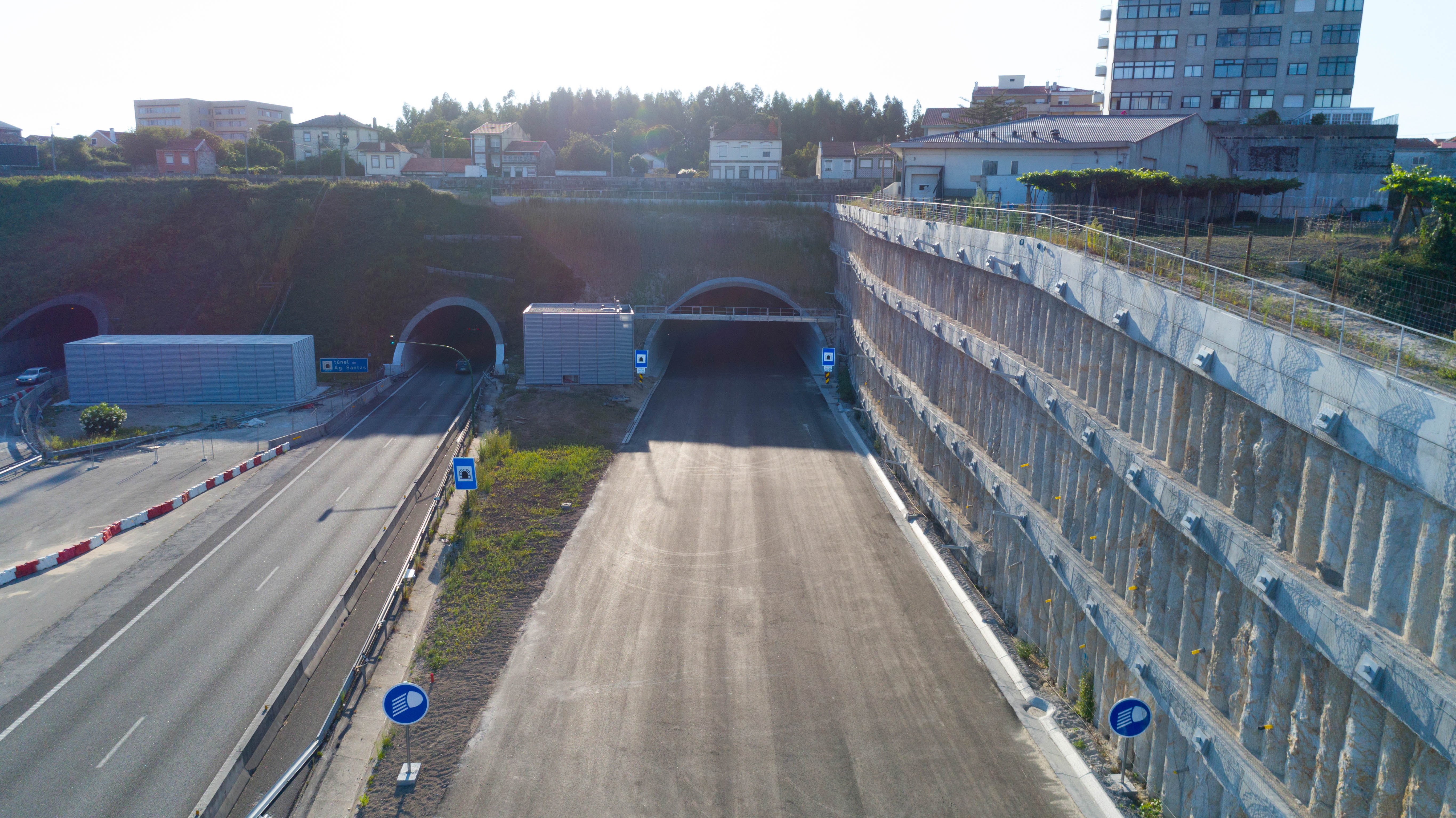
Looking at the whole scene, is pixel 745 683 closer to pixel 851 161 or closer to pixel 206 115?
pixel 851 161

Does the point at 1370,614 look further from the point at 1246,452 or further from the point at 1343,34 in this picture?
the point at 1343,34

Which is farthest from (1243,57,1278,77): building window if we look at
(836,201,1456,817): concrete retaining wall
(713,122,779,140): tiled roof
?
(836,201,1456,817): concrete retaining wall

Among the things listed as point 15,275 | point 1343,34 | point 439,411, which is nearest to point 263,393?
point 439,411

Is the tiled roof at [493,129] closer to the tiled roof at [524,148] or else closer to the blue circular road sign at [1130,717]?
the tiled roof at [524,148]

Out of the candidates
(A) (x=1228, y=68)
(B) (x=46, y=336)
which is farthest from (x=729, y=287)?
(B) (x=46, y=336)

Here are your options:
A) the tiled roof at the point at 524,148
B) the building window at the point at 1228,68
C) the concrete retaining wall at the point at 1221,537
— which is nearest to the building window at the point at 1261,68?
the building window at the point at 1228,68

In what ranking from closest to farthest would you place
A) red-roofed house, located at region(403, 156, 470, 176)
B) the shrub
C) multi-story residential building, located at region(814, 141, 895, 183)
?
the shrub < multi-story residential building, located at region(814, 141, 895, 183) < red-roofed house, located at region(403, 156, 470, 176)

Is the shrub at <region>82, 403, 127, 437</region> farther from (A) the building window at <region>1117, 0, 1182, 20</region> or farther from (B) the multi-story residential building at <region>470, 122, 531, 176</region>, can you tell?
(B) the multi-story residential building at <region>470, 122, 531, 176</region>
